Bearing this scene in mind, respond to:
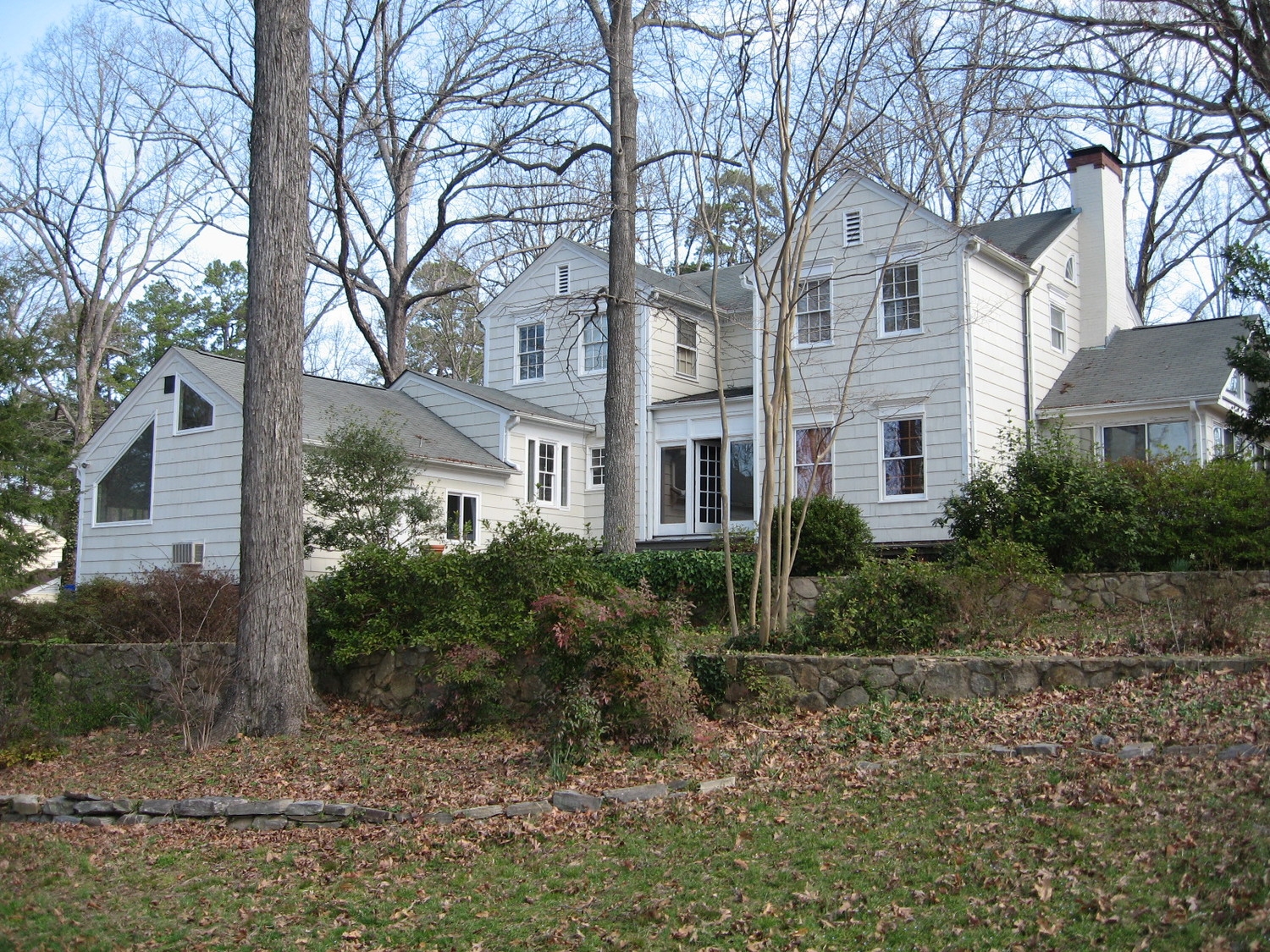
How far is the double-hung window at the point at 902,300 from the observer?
18.0 metres

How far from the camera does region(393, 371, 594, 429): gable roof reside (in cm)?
2048

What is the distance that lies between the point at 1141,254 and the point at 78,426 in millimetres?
27588

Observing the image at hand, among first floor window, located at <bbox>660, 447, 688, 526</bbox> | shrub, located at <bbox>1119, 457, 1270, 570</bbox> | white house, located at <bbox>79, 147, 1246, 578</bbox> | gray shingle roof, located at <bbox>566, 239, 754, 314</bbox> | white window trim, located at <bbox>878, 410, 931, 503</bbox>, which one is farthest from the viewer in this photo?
gray shingle roof, located at <bbox>566, 239, 754, 314</bbox>

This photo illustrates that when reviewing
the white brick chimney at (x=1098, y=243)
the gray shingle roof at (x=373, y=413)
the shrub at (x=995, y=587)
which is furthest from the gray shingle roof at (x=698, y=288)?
the shrub at (x=995, y=587)

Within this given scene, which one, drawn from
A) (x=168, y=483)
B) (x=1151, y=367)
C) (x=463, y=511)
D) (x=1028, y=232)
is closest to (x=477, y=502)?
(x=463, y=511)

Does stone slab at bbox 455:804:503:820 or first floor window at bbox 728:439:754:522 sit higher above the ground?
first floor window at bbox 728:439:754:522

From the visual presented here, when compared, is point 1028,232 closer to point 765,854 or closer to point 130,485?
point 130,485

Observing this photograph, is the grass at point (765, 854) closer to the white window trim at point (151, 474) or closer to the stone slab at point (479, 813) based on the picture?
the stone slab at point (479, 813)

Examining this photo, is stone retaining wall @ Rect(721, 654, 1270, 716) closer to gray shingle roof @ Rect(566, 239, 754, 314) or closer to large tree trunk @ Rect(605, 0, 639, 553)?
large tree trunk @ Rect(605, 0, 639, 553)

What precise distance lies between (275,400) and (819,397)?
10.6 meters

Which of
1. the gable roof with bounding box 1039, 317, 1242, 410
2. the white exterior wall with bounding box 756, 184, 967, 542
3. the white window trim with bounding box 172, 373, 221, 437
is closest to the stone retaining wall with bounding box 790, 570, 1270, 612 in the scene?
the white exterior wall with bounding box 756, 184, 967, 542

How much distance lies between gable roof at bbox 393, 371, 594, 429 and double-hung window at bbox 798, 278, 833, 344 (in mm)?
4915

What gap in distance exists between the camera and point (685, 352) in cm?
2212

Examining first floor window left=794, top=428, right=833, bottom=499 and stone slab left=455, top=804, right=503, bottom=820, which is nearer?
stone slab left=455, top=804, right=503, bottom=820
